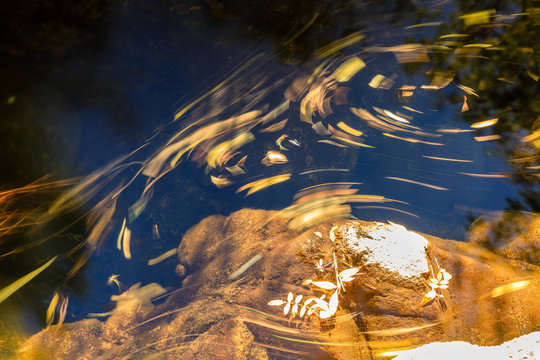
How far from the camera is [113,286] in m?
1.60

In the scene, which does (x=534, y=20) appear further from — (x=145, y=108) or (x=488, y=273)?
(x=145, y=108)

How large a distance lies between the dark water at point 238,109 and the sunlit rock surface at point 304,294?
0.43 feet

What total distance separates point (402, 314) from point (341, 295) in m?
0.27

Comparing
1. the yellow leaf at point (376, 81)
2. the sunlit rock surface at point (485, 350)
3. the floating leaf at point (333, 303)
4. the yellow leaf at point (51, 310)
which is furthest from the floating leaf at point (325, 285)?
the yellow leaf at point (51, 310)

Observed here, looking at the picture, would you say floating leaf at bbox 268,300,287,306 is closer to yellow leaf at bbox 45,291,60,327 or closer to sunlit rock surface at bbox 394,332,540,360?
sunlit rock surface at bbox 394,332,540,360

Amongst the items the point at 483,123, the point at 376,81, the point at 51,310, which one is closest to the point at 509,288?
the point at 483,123

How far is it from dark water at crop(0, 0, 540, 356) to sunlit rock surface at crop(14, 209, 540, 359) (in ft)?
0.43

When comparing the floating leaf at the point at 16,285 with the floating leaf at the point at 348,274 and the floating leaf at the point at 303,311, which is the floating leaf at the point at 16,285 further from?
the floating leaf at the point at 348,274

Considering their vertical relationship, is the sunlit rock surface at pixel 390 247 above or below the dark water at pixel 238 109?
below

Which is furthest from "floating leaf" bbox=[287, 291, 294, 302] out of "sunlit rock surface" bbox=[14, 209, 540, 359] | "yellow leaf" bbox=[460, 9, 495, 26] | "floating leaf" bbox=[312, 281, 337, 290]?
"yellow leaf" bbox=[460, 9, 495, 26]

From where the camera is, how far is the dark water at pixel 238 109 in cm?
158

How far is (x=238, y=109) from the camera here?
182 cm

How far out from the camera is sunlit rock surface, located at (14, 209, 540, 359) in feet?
4.08

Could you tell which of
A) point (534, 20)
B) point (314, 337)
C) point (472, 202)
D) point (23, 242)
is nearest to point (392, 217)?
point (472, 202)
